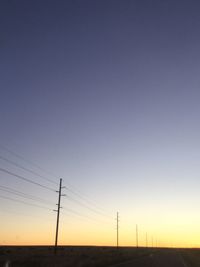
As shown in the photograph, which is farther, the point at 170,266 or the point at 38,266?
the point at 170,266

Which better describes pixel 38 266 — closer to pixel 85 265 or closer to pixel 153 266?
pixel 85 265

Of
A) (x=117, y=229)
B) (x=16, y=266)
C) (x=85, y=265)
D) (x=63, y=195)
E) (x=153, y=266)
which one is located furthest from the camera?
(x=117, y=229)

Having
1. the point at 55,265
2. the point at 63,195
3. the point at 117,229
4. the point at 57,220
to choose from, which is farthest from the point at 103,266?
the point at 117,229

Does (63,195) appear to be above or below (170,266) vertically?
above

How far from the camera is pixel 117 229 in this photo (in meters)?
92.6

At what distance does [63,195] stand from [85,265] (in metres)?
17.5

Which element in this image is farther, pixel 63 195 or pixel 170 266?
pixel 63 195

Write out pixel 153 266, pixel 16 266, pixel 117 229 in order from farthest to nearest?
1. pixel 117 229
2. pixel 153 266
3. pixel 16 266

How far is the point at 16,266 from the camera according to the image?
3109 cm

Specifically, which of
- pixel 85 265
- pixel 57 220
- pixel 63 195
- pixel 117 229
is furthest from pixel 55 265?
pixel 117 229

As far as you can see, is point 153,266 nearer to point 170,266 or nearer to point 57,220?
point 170,266

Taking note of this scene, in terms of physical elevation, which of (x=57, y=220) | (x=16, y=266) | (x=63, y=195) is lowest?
(x=16, y=266)

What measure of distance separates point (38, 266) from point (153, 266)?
470 inches

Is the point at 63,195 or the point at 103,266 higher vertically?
the point at 63,195
